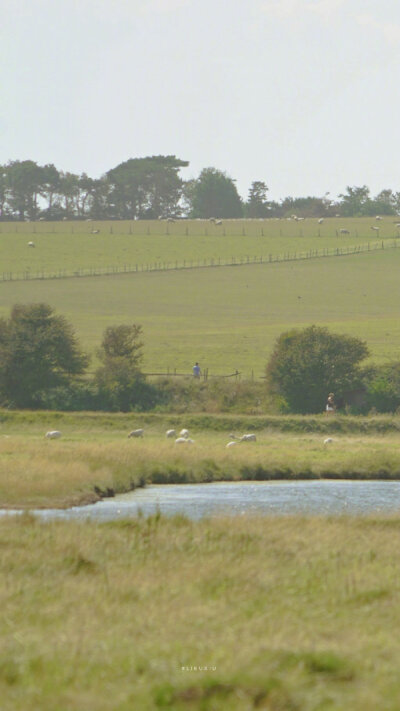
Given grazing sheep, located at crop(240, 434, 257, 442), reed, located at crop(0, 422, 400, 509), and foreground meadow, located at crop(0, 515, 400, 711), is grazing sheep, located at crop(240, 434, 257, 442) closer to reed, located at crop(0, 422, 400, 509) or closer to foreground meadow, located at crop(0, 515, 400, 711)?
reed, located at crop(0, 422, 400, 509)

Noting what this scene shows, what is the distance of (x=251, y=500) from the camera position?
31.0 m

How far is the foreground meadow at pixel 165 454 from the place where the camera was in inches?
1266

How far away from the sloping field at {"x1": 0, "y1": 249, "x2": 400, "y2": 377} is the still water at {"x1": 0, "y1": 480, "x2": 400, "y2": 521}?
100 ft

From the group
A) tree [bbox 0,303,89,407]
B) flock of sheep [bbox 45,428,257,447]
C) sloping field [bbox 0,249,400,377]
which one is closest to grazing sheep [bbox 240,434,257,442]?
flock of sheep [bbox 45,428,257,447]

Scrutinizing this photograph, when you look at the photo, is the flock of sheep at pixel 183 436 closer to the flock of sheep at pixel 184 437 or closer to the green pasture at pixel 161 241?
the flock of sheep at pixel 184 437

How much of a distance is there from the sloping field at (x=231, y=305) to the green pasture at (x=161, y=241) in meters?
10.4

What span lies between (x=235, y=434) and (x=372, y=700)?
137ft

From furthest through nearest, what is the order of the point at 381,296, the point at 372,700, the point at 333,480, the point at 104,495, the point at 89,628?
the point at 381,296
the point at 333,480
the point at 104,495
the point at 89,628
the point at 372,700

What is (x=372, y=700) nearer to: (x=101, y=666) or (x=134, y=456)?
(x=101, y=666)

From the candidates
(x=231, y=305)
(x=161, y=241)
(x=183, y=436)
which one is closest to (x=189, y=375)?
(x=183, y=436)

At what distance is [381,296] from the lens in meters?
107

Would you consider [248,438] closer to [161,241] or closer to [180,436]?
[180,436]

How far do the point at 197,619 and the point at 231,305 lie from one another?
88.9 meters

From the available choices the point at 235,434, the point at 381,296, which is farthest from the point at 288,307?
the point at 235,434
